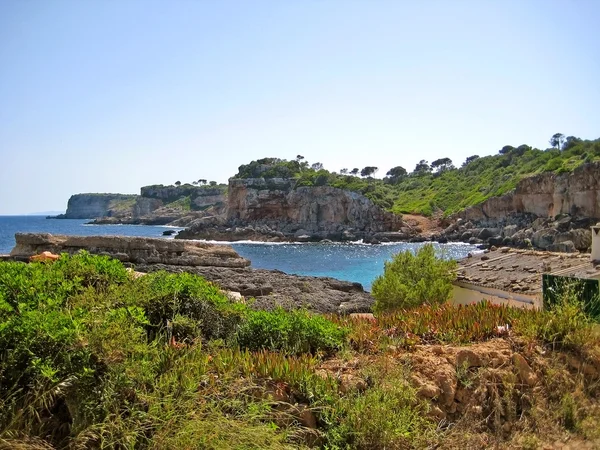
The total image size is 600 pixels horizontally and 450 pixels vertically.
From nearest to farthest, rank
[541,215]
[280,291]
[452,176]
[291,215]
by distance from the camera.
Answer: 1. [280,291]
2. [541,215]
3. [291,215]
4. [452,176]

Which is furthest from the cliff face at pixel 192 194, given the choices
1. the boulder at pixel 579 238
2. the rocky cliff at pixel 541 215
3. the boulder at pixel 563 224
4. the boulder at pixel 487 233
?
the boulder at pixel 579 238

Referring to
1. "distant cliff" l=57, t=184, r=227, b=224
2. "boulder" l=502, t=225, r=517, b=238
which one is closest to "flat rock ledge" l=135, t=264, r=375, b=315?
"boulder" l=502, t=225, r=517, b=238

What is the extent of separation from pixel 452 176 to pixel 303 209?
5121 centimetres

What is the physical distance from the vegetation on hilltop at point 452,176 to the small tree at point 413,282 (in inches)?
2578

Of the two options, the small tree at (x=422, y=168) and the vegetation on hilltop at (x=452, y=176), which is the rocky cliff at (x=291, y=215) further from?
the small tree at (x=422, y=168)

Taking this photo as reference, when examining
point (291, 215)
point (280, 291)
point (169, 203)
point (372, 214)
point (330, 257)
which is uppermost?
point (169, 203)

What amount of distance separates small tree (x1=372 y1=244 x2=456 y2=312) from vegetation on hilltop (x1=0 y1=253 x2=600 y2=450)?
16.8 ft

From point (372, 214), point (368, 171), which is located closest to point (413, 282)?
point (372, 214)

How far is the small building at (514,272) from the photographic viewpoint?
21.1m

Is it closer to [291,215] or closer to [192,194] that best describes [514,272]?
[291,215]

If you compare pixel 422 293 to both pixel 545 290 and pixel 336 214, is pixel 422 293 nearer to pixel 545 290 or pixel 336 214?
pixel 545 290

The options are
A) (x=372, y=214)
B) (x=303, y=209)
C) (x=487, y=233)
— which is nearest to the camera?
(x=487, y=233)

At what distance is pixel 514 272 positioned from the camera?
1252 inches

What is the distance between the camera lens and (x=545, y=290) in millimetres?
10273
